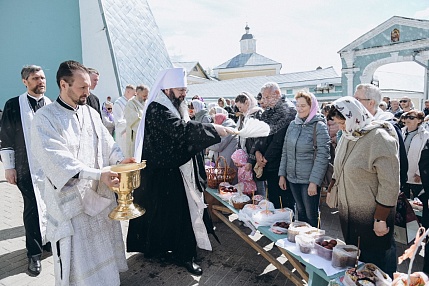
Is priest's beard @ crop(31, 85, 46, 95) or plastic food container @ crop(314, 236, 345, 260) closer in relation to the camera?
plastic food container @ crop(314, 236, 345, 260)

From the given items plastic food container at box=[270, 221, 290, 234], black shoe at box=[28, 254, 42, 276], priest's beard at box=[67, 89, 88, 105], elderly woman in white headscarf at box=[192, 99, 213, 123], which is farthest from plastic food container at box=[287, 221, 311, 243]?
elderly woman in white headscarf at box=[192, 99, 213, 123]

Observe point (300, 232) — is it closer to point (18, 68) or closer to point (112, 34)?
point (112, 34)

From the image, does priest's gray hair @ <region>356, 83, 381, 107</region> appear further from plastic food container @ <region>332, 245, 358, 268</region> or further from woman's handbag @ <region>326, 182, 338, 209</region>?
plastic food container @ <region>332, 245, 358, 268</region>

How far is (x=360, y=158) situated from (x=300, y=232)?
0.72 metres

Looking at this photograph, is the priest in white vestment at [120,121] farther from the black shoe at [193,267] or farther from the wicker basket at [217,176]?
the black shoe at [193,267]

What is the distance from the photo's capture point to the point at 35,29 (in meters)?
11.3

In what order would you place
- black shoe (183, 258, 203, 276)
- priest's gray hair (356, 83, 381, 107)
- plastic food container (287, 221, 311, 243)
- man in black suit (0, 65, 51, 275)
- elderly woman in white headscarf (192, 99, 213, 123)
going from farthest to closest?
1. elderly woman in white headscarf (192, 99, 213, 123)
2. man in black suit (0, 65, 51, 275)
3. black shoe (183, 258, 203, 276)
4. priest's gray hair (356, 83, 381, 107)
5. plastic food container (287, 221, 311, 243)

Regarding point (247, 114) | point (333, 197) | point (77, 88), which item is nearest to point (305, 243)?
point (333, 197)

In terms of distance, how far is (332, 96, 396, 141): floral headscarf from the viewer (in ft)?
7.36

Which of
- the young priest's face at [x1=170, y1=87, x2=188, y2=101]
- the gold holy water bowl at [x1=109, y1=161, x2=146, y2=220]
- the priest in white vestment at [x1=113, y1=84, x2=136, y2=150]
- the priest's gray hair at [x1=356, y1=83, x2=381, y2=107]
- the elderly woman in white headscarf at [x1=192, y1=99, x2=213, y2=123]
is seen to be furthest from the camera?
the priest in white vestment at [x1=113, y1=84, x2=136, y2=150]

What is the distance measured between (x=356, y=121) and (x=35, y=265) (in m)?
3.46

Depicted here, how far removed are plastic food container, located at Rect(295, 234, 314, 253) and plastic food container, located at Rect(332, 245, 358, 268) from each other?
215 millimetres

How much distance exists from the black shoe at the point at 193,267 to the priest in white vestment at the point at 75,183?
86cm

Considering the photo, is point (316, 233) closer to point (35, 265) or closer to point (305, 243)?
point (305, 243)
